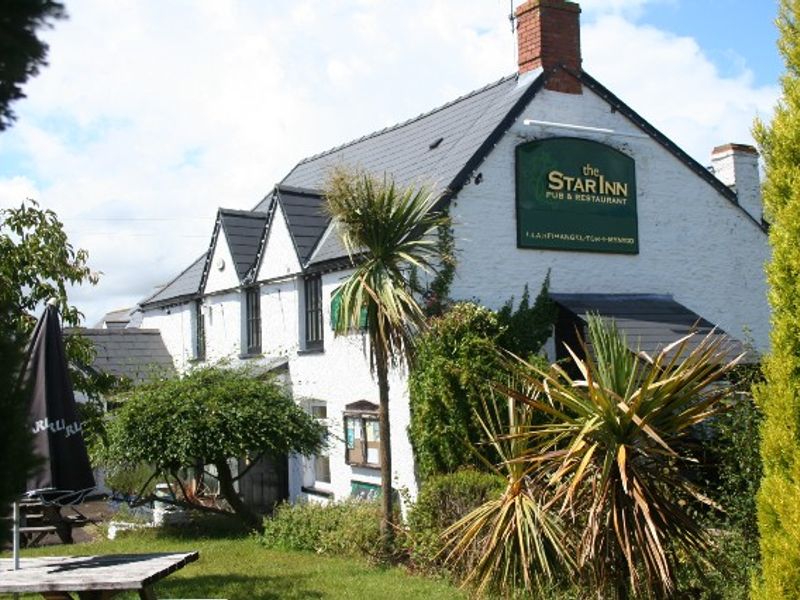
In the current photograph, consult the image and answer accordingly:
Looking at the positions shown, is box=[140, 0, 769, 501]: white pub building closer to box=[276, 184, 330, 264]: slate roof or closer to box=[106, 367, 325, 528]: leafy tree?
box=[276, 184, 330, 264]: slate roof

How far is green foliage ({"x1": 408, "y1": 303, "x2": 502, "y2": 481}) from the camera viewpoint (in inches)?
560

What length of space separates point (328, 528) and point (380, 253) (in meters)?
4.55

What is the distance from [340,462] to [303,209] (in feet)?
16.1

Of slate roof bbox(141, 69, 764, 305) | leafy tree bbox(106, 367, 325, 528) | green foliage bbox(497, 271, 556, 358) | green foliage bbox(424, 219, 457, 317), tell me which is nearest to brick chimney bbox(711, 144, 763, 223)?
slate roof bbox(141, 69, 764, 305)

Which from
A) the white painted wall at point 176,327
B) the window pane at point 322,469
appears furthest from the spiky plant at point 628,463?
the white painted wall at point 176,327

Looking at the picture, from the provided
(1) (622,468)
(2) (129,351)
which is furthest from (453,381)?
(2) (129,351)

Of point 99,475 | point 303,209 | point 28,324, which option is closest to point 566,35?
point 303,209

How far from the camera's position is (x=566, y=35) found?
17.3 m

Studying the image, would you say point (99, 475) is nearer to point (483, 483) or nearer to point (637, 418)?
point (483, 483)

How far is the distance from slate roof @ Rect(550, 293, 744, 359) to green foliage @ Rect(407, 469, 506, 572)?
385cm

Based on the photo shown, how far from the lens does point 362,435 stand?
1700 cm

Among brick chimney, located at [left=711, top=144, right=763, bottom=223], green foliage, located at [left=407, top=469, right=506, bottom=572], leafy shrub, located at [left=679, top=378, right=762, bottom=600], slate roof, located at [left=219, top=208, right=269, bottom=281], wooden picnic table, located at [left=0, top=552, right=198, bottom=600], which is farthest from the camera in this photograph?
slate roof, located at [left=219, top=208, right=269, bottom=281]

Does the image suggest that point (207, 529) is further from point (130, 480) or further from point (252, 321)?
point (252, 321)

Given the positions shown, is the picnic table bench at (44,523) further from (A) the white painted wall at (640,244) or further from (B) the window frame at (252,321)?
(A) the white painted wall at (640,244)
